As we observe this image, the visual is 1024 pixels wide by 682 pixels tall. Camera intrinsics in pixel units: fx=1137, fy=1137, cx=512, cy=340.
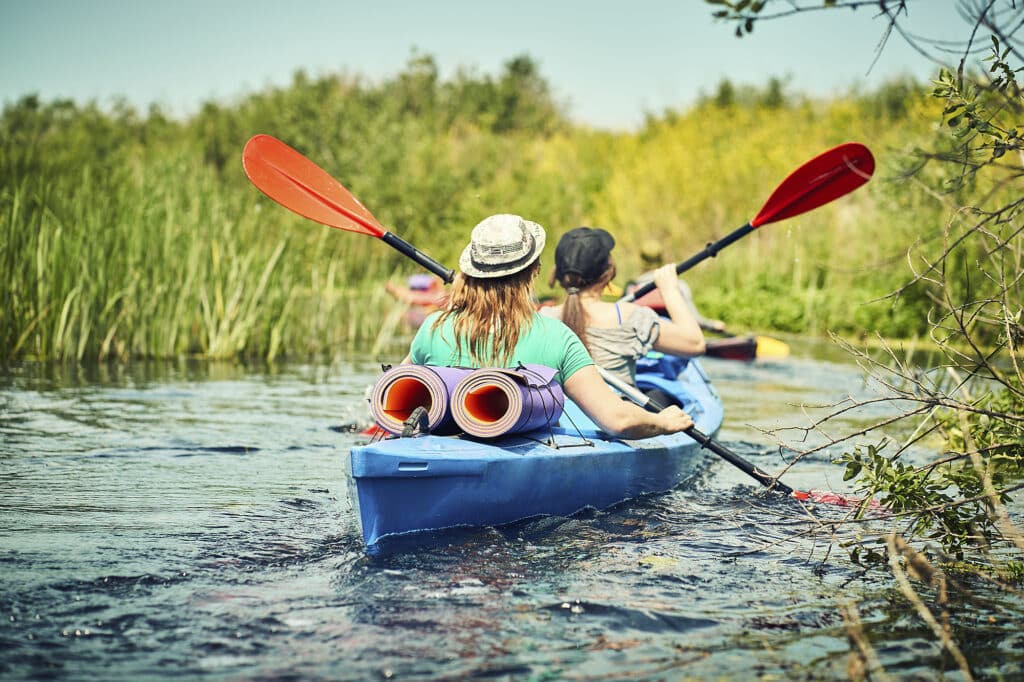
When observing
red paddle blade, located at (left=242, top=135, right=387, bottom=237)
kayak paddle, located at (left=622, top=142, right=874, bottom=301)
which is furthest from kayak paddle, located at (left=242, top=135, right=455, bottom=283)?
kayak paddle, located at (left=622, top=142, right=874, bottom=301)

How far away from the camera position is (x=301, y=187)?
591 centimetres

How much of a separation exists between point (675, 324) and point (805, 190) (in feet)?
3.77

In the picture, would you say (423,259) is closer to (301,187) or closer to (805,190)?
(301,187)

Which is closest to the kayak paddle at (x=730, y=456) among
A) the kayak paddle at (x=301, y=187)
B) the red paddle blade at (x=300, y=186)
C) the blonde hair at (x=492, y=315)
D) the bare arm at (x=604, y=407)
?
the bare arm at (x=604, y=407)

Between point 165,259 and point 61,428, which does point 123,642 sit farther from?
point 165,259

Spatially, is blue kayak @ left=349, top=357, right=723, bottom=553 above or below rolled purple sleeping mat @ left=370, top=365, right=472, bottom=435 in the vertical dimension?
below

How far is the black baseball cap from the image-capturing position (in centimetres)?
532

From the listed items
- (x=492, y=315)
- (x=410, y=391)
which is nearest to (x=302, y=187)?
(x=492, y=315)

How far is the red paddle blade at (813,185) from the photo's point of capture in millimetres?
5859

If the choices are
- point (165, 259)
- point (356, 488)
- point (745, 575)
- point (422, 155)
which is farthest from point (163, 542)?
point (422, 155)

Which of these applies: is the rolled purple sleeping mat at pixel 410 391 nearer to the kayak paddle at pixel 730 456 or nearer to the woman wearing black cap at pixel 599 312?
the kayak paddle at pixel 730 456

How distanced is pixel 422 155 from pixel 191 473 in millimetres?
13415

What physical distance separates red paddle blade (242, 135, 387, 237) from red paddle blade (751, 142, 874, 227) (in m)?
2.10

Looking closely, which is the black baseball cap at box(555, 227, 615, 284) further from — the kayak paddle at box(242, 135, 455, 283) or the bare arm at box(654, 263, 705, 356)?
the kayak paddle at box(242, 135, 455, 283)
